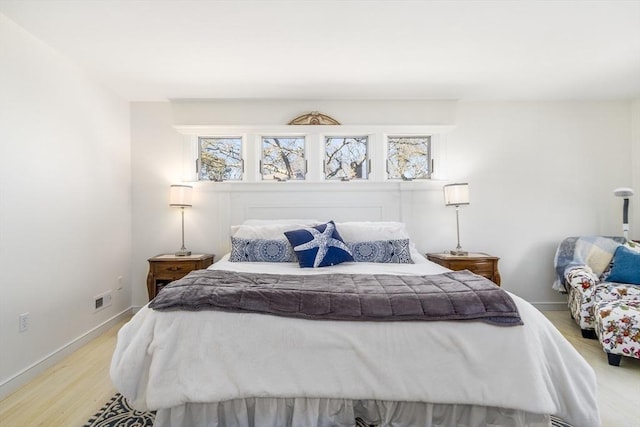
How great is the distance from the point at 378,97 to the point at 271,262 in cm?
215

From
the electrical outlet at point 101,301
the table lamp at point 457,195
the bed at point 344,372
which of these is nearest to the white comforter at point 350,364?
the bed at point 344,372

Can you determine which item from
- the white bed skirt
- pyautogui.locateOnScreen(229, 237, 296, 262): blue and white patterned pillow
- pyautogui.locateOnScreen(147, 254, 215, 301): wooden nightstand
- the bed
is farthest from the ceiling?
the white bed skirt

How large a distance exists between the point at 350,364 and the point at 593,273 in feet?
9.54

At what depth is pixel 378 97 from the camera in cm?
347

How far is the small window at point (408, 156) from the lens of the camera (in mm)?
3676

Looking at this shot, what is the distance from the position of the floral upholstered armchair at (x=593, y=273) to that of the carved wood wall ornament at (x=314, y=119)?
276 cm

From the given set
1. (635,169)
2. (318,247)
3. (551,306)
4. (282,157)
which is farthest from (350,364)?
(635,169)

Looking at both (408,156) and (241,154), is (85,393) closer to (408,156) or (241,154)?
(241,154)

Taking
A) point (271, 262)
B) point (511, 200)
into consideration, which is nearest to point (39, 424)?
point (271, 262)

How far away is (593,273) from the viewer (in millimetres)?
2998

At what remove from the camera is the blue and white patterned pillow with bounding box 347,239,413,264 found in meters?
2.70

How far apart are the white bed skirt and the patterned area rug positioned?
0.19 metres

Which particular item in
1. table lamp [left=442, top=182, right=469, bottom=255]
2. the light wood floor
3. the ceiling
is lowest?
the light wood floor

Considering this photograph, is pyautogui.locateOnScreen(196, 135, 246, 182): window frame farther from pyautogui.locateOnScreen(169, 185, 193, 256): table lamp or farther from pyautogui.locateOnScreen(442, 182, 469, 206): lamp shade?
pyautogui.locateOnScreen(442, 182, 469, 206): lamp shade
